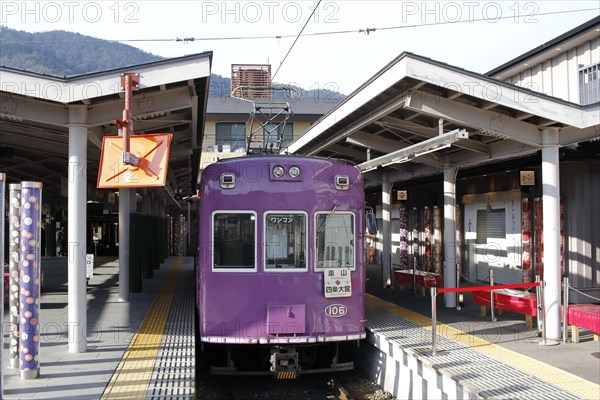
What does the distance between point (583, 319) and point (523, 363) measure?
1711 mm

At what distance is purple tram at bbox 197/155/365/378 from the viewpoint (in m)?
7.61

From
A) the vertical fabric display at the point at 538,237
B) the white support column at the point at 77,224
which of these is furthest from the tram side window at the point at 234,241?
the vertical fabric display at the point at 538,237

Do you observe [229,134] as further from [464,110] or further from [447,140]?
[447,140]

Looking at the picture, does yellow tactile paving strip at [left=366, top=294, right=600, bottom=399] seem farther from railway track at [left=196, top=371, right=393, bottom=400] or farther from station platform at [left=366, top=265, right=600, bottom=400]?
railway track at [left=196, top=371, right=393, bottom=400]

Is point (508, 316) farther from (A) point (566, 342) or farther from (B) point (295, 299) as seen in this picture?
(B) point (295, 299)

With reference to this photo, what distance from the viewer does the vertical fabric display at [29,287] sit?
20.4ft

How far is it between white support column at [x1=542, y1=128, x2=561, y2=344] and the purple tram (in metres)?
2.83

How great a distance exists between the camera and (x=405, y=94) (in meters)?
8.69

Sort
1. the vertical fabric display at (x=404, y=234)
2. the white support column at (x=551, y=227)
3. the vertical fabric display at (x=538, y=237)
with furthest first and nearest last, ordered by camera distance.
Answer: the vertical fabric display at (x=404, y=234) < the vertical fabric display at (x=538, y=237) < the white support column at (x=551, y=227)

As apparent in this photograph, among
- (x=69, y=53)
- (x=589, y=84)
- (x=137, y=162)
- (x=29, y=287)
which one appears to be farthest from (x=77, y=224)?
(x=69, y=53)

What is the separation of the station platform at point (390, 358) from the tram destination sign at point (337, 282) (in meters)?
1.01

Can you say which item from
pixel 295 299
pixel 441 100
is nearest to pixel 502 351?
pixel 295 299

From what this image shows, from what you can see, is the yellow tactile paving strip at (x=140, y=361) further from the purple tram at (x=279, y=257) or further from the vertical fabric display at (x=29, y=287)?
the vertical fabric display at (x=29, y=287)

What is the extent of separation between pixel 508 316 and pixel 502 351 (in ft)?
10.6
